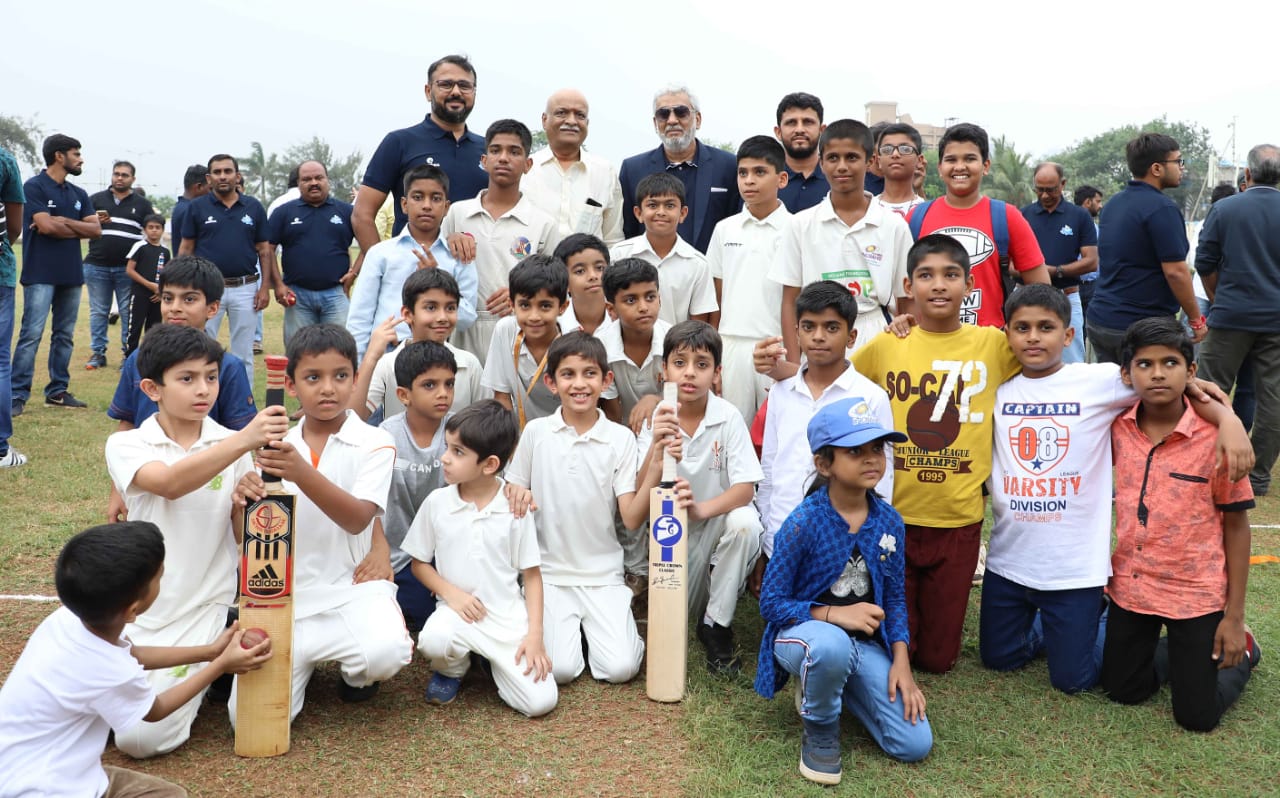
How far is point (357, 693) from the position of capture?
3602 millimetres

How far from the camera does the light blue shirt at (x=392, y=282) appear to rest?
16.5ft

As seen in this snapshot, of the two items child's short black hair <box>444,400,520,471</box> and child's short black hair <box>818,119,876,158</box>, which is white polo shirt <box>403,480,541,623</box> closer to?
child's short black hair <box>444,400,520,471</box>

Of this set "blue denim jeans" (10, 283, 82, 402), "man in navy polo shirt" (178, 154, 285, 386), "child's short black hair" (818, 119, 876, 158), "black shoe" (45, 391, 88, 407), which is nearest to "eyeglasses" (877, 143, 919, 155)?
"child's short black hair" (818, 119, 876, 158)

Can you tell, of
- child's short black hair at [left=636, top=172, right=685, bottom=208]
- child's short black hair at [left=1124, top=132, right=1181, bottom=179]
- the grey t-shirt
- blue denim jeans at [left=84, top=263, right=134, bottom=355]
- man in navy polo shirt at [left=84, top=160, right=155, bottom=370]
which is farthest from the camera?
blue denim jeans at [left=84, top=263, right=134, bottom=355]

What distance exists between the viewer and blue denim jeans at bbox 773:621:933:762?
3.12 metres

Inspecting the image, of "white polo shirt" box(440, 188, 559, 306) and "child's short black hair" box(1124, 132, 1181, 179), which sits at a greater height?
"child's short black hair" box(1124, 132, 1181, 179)

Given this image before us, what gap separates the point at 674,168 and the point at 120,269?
737cm

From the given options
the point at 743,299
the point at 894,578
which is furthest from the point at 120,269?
the point at 894,578

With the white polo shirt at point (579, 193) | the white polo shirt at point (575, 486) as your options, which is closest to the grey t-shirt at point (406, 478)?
the white polo shirt at point (575, 486)

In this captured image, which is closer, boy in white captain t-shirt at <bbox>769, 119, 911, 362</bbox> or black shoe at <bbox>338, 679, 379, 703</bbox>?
black shoe at <bbox>338, 679, 379, 703</bbox>

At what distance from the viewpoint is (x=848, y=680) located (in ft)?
10.9

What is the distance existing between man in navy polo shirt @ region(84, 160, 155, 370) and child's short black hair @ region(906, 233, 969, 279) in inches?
346

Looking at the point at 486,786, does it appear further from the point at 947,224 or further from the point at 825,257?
the point at 947,224

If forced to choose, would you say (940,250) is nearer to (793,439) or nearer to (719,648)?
(793,439)
